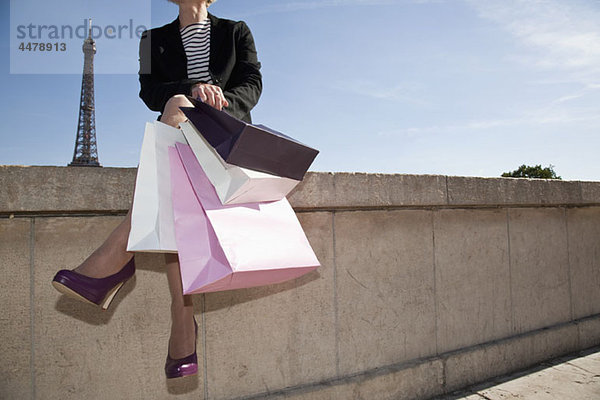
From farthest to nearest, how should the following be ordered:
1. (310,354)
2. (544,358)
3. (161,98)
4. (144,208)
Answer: (544,358) < (310,354) < (161,98) < (144,208)

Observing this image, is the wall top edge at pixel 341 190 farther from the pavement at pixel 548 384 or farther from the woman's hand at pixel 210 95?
the pavement at pixel 548 384

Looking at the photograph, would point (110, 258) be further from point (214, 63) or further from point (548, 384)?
point (548, 384)

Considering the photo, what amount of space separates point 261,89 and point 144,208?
1019 millimetres

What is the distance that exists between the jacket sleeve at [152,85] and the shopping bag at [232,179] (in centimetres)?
35

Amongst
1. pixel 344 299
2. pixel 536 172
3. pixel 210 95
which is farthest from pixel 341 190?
pixel 536 172

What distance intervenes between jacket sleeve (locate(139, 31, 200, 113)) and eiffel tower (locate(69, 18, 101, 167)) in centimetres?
3941

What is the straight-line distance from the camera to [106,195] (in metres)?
2.29

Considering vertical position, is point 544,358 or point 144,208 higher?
point 144,208

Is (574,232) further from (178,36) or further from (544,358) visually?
(178,36)

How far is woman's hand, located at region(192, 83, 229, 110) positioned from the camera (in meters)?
1.82

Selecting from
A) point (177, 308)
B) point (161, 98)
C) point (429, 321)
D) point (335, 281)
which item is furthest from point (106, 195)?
point (429, 321)

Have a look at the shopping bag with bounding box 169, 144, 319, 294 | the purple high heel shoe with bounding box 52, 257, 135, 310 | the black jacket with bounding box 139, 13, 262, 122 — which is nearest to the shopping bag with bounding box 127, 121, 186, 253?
the shopping bag with bounding box 169, 144, 319, 294

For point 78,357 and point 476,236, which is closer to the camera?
point 78,357

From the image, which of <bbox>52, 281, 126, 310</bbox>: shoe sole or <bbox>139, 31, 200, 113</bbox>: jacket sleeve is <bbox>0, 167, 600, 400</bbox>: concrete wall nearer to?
<bbox>139, 31, 200, 113</bbox>: jacket sleeve
